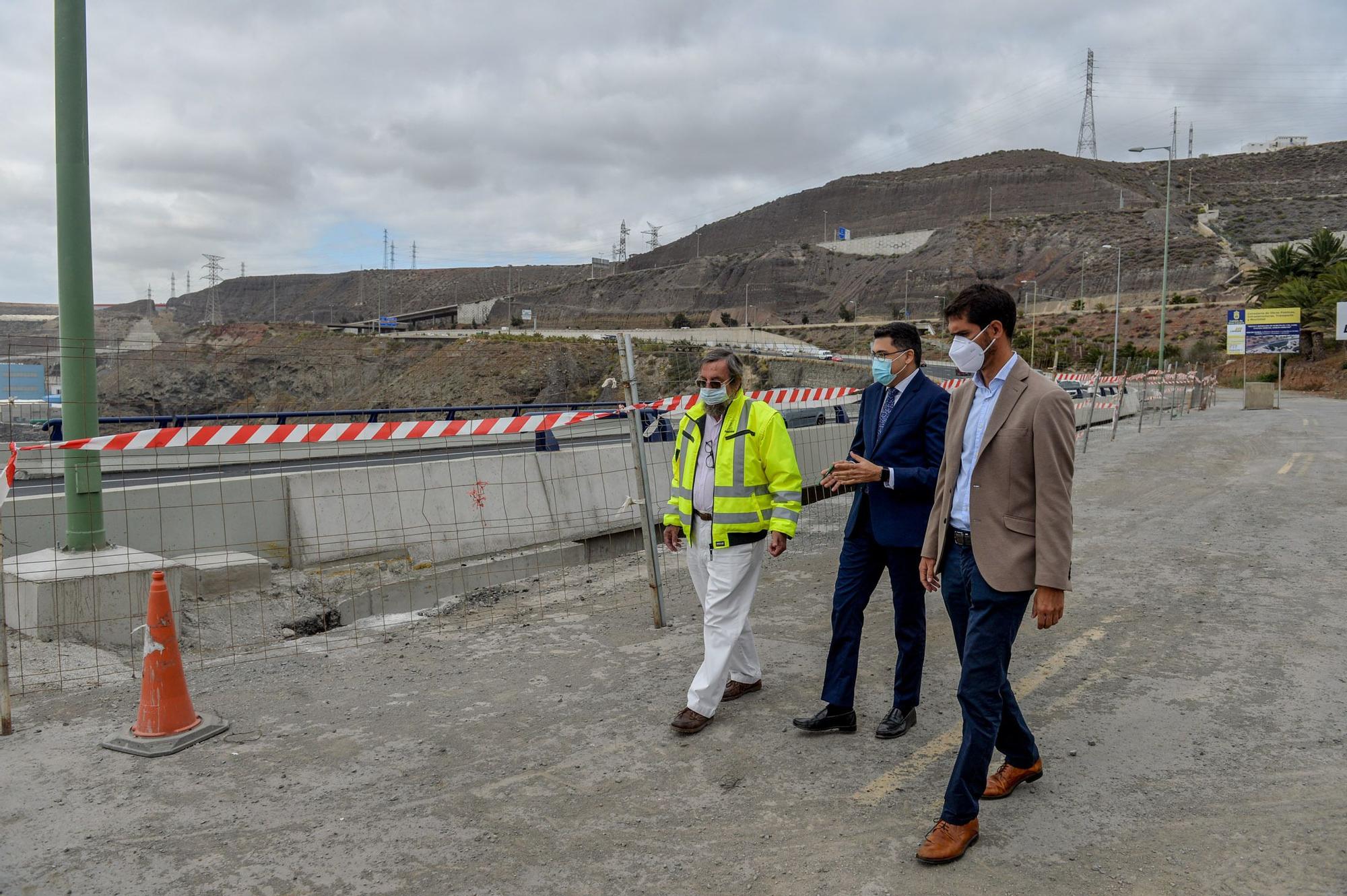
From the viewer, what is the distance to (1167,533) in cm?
1030

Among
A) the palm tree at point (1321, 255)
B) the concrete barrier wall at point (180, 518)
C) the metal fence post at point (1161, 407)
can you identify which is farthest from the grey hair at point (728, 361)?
the palm tree at point (1321, 255)

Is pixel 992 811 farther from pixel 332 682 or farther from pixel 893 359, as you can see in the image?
pixel 332 682

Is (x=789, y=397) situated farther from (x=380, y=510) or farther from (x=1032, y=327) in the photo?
(x=1032, y=327)

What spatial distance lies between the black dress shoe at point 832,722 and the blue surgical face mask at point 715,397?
1690 millimetres

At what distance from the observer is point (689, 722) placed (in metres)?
4.93

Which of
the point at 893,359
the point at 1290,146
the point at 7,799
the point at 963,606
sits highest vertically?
the point at 1290,146

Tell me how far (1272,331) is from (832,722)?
153ft

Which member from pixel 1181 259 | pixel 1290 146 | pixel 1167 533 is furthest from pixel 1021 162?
pixel 1167 533

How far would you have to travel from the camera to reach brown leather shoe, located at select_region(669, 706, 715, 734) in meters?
4.91

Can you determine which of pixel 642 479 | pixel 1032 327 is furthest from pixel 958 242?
pixel 642 479

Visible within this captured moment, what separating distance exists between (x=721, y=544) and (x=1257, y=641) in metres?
3.96

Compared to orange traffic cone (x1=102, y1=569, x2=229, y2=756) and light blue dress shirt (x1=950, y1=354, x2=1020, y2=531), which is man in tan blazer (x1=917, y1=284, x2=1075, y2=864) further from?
orange traffic cone (x1=102, y1=569, x2=229, y2=756)

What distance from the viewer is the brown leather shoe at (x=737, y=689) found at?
5.45m

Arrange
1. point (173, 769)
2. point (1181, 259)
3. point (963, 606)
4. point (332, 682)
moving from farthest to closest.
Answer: point (1181, 259)
point (332, 682)
point (173, 769)
point (963, 606)
